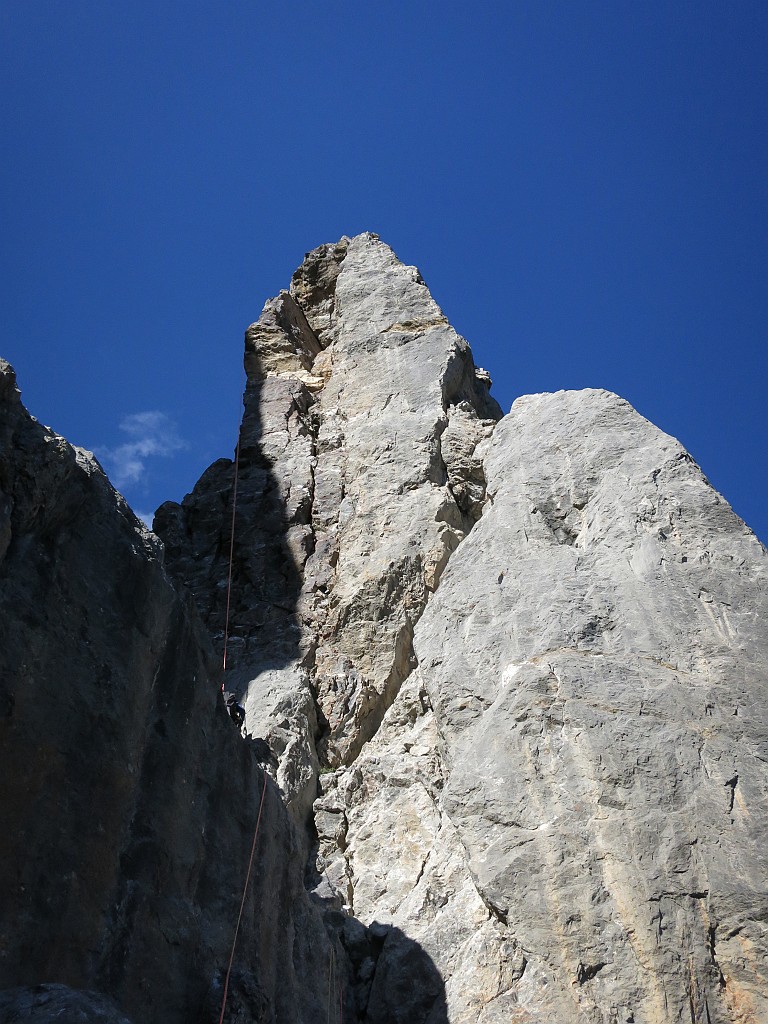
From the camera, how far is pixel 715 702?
33.8 ft

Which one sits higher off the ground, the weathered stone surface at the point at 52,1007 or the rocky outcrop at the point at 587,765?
the rocky outcrop at the point at 587,765

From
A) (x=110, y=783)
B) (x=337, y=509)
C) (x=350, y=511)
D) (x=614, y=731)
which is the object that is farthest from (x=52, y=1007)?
(x=337, y=509)

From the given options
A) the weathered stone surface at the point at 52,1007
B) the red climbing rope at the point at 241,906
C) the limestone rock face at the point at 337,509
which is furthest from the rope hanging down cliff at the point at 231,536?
the weathered stone surface at the point at 52,1007

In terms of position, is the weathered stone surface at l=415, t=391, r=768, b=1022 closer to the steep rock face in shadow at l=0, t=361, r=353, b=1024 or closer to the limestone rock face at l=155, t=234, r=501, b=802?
the limestone rock face at l=155, t=234, r=501, b=802

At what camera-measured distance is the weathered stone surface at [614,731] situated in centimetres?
898

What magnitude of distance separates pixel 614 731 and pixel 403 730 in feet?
10.8

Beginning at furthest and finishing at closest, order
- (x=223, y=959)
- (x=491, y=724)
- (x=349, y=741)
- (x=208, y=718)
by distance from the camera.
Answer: (x=349, y=741)
(x=491, y=724)
(x=208, y=718)
(x=223, y=959)

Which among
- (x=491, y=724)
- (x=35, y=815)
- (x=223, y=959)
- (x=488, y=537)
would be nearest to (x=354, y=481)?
(x=488, y=537)

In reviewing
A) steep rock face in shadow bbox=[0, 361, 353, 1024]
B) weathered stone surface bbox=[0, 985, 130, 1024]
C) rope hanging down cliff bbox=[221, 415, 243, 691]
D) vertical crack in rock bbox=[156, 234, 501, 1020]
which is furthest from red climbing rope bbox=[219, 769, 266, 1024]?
rope hanging down cliff bbox=[221, 415, 243, 691]

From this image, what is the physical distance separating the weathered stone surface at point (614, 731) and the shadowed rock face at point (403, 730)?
0.03 metres

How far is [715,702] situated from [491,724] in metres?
2.45

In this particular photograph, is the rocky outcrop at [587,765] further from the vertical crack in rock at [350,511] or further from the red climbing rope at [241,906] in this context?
the red climbing rope at [241,906]

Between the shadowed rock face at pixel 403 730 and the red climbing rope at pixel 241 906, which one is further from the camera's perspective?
the red climbing rope at pixel 241 906

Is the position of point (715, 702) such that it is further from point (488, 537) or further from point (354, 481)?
point (354, 481)
